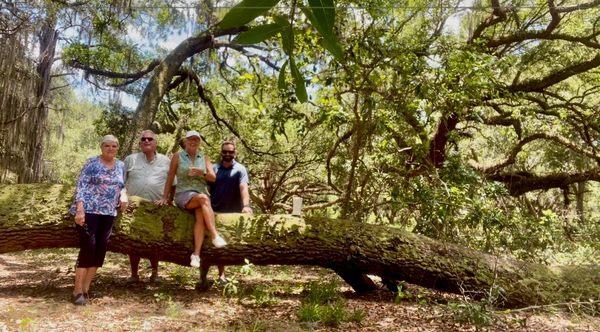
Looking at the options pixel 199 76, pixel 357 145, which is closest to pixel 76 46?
pixel 199 76

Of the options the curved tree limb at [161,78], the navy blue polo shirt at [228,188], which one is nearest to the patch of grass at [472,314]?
the navy blue polo shirt at [228,188]

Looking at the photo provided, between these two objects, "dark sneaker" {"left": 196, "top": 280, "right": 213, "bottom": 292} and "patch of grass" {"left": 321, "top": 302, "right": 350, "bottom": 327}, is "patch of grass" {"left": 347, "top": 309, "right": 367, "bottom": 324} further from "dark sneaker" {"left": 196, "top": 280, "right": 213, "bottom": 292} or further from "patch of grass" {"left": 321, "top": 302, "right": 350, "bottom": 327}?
"dark sneaker" {"left": 196, "top": 280, "right": 213, "bottom": 292}

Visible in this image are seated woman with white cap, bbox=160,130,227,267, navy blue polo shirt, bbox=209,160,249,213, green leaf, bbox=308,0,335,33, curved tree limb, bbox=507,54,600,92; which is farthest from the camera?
curved tree limb, bbox=507,54,600,92

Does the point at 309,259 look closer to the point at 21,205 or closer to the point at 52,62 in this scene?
the point at 21,205

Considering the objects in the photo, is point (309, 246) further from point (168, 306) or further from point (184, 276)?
point (184, 276)

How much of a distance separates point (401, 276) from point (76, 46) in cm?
738

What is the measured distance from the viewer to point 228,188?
495cm

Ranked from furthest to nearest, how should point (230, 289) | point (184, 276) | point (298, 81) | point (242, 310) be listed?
point (184, 276) < point (230, 289) < point (242, 310) < point (298, 81)

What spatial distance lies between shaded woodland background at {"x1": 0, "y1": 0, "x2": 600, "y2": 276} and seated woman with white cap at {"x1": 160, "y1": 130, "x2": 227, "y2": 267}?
1.38 m

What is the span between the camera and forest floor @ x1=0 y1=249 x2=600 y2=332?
3.55m

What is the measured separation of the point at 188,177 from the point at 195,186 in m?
0.12

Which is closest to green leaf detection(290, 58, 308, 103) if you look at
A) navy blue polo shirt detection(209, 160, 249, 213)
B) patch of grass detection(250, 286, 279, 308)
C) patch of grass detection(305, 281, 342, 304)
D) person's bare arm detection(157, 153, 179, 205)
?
patch of grass detection(250, 286, 279, 308)

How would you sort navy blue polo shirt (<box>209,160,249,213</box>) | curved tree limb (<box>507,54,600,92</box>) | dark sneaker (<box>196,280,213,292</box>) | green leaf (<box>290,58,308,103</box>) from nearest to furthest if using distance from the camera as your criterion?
green leaf (<box>290,58,308,103</box>)
dark sneaker (<box>196,280,213,292</box>)
navy blue polo shirt (<box>209,160,249,213</box>)
curved tree limb (<box>507,54,600,92</box>)

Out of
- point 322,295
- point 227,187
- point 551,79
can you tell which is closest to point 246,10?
point 322,295
